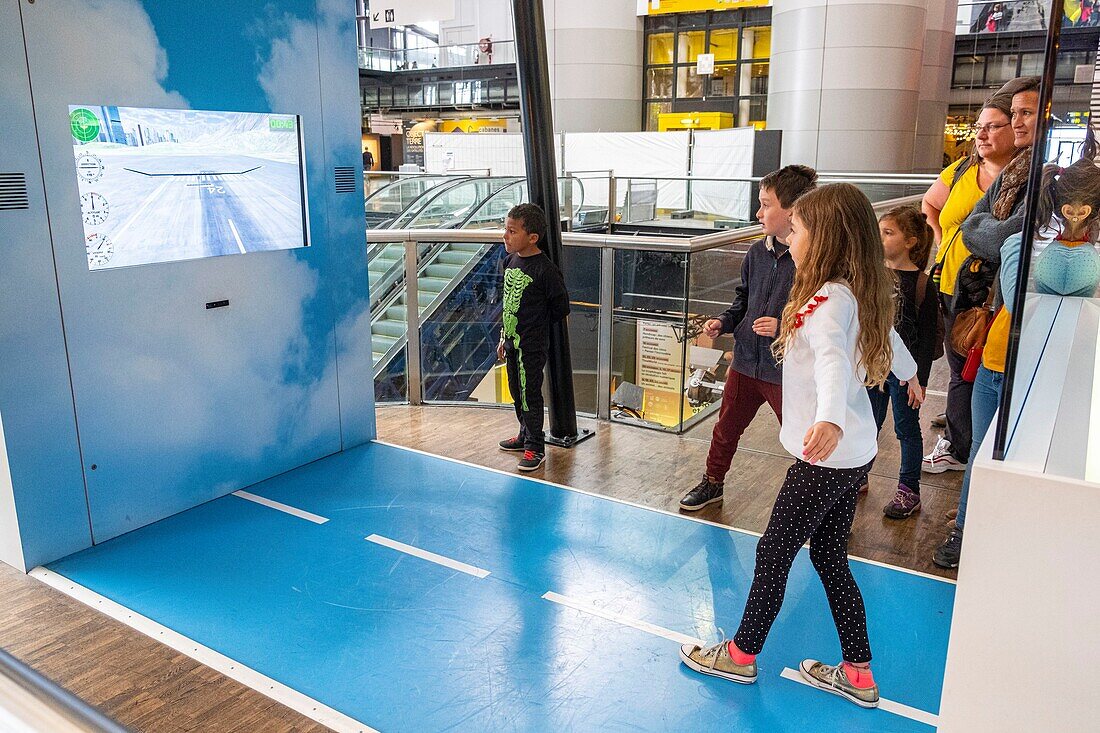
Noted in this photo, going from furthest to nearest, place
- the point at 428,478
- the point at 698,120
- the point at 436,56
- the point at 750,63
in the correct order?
1. the point at 436,56
2. the point at 750,63
3. the point at 698,120
4. the point at 428,478

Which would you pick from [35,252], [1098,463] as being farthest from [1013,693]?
[35,252]

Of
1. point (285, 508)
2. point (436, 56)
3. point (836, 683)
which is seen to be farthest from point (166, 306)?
point (436, 56)

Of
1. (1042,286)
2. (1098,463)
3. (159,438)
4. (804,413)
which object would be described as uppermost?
(1042,286)

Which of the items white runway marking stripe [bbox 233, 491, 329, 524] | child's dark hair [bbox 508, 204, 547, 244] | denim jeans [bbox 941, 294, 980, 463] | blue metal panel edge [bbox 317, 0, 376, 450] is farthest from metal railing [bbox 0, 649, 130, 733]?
blue metal panel edge [bbox 317, 0, 376, 450]

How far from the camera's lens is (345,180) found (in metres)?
4.81

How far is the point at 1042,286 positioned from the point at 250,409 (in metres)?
3.69

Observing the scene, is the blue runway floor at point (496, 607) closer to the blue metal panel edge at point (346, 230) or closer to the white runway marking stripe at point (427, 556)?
the white runway marking stripe at point (427, 556)

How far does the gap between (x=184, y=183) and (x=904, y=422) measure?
354 cm

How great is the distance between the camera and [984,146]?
3.67m

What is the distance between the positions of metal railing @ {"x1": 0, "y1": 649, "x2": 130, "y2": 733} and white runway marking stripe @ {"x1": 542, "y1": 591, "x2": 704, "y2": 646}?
269 cm

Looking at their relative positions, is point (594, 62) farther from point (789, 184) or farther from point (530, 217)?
point (789, 184)

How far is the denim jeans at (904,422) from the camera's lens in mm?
3926

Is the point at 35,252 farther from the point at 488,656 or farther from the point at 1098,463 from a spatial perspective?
the point at 1098,463

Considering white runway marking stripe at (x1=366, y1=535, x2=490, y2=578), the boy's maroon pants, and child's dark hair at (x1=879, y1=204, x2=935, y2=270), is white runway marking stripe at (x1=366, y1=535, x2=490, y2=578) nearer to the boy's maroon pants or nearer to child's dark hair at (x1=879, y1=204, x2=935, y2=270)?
the boy's maroon pants
